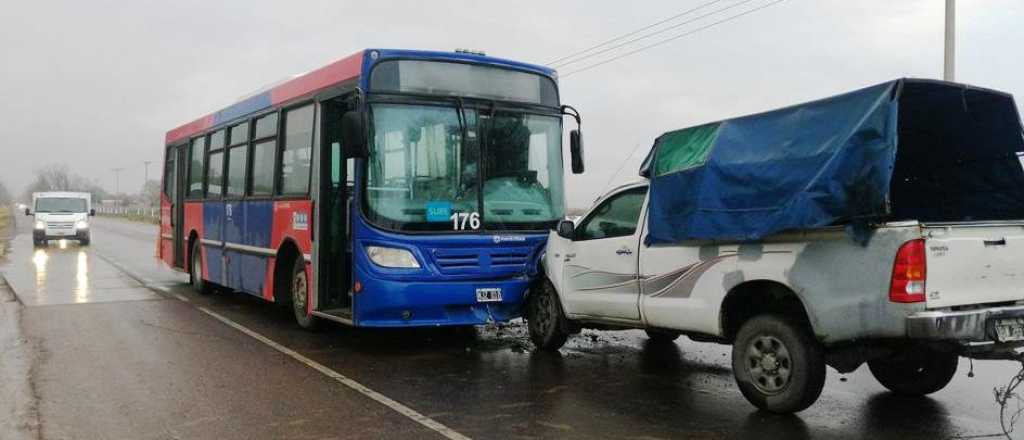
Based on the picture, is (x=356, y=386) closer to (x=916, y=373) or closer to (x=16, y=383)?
(x=16, y=383)

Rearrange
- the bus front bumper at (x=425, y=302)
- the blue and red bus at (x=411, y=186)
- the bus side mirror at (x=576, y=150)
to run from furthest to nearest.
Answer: the bus side mirror at (x=576, y=150) < the blue and red bus at (x=411, y=186) < the bus front bumper at (x=425, y=302)

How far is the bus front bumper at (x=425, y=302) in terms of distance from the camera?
803cm

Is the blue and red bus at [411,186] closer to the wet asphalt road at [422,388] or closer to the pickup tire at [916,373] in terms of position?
the wet asphalt road at [422,388]

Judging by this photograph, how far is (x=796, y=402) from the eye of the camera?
18.6 feet

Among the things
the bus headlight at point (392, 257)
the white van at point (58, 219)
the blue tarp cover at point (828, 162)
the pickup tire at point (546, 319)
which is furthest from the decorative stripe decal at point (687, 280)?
the white van at point (58, 219)

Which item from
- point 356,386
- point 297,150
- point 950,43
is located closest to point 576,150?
point 297,150

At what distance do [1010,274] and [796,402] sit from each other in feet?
5.47

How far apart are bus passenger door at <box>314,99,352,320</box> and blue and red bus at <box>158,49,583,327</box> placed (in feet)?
0.05

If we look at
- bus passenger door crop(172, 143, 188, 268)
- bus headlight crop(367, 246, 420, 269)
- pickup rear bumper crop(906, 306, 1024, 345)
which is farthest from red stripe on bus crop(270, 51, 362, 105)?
pickup rear bumper crop(906, 306, 1024, 345)

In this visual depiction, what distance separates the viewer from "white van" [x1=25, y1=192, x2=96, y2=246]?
29969 millimetres

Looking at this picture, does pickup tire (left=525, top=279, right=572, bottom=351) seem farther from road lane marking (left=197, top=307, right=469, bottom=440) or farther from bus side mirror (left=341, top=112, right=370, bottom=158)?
bus side mirror (left=341, top=112, right=370, bottom=158)

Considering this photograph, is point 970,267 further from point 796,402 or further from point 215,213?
point 215,213

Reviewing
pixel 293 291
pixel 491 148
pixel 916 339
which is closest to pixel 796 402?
pixel 916 339

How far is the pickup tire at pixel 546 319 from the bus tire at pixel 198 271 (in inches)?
288
